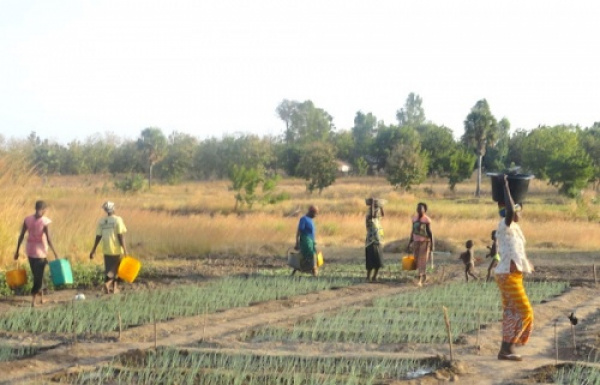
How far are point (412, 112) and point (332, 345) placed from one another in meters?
152

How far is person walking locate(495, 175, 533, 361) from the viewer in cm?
836

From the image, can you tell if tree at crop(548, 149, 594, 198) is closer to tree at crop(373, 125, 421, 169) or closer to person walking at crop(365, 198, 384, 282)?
tree at crop(373, 125, 421, 169)

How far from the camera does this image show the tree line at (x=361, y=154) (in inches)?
2090

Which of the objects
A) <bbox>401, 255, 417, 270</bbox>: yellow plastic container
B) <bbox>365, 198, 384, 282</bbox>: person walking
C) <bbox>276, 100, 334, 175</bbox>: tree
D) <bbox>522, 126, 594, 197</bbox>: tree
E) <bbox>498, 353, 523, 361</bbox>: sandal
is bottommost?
<bbox>498, 353, 523, 361</bbox>: sandal

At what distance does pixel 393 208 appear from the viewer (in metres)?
37.2

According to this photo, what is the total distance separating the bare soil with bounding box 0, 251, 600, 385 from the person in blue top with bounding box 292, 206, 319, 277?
5.25 ft

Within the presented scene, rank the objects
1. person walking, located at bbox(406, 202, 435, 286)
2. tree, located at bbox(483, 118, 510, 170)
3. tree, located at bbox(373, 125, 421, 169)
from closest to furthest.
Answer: person walking, located at bbox(406, 202, 435, 286), tree, located at bbox(483, 118, 510, 170), tree, located at bbox(373, 125, 421, 169)

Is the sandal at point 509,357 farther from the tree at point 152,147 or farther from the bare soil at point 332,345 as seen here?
the tree at point 152,147

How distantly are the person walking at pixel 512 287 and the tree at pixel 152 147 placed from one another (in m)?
57.5

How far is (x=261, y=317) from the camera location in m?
11.6

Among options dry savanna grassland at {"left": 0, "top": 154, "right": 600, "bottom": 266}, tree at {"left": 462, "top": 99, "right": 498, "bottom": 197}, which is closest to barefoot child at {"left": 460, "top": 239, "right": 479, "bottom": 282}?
dry savanna grassland at {"left": 0, "top": 154, "right": 600, "bottom": 266}

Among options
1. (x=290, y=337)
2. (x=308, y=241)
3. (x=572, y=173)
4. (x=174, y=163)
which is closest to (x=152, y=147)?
(x=174, y=163)

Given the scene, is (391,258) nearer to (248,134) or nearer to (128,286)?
(128,286)

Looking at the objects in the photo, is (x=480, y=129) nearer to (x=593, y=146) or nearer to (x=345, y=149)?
(x=593, y=146)
